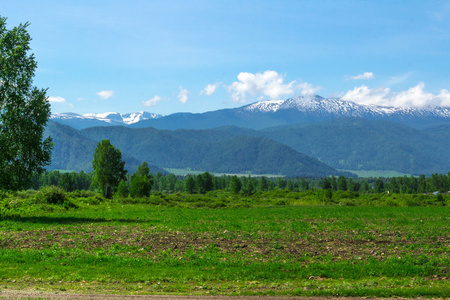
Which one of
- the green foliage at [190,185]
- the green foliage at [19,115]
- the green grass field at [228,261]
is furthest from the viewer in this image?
the green foliage at [190,185]

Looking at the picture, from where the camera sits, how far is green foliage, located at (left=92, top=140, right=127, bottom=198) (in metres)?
103

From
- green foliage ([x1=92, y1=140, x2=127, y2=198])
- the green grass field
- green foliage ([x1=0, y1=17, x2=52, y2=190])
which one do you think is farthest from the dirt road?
green foliage ([x1=92, y1=140, x2=127, y2=198])

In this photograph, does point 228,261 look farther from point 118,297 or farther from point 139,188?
point 139,188

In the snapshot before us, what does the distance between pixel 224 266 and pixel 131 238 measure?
10339mm

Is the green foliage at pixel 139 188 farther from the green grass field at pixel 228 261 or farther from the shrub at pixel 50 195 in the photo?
the green grass field at pixel 228 261

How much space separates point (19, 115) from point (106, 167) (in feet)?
221

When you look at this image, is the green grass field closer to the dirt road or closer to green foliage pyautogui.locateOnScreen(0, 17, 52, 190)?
the dirt road

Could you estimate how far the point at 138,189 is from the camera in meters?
98.8

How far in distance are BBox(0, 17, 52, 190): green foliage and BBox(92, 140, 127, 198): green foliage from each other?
213 ft

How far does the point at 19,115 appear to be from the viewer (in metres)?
37.7

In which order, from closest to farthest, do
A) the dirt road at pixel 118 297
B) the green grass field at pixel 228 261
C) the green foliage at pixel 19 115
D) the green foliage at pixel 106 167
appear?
the dirt road at pixel 118 297
the green grass field at pixel 228 261
the green foliage at pixel 19 115
the green foliage at pixel 106 167

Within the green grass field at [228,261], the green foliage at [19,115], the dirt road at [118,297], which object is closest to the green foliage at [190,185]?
the green foliage at [19,115]

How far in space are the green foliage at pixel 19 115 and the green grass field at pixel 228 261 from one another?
26.7ft

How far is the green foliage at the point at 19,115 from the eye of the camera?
37.1 m
